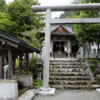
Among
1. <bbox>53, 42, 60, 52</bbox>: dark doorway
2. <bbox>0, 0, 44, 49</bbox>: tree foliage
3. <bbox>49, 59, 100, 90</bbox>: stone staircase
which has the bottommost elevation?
<bbox>49, 59, 100, 90</bbox>: stone staircase

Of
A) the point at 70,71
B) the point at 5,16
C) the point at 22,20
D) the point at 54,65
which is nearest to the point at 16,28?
the point at 22,20

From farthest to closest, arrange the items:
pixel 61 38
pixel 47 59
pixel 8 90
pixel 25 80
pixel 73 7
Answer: pixel 61 38, pixel 25 80, pixel 73 7, pixel 47 59, pixel 8 90

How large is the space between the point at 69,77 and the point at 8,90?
453 centimetres

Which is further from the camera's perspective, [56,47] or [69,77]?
[56,47]

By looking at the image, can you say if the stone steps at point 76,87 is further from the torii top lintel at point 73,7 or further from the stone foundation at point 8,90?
the torii top lintel at point 73,7

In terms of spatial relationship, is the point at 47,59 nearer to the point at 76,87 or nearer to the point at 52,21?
the point at 52,21

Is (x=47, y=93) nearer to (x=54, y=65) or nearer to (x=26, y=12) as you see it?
(x=54, y=65)

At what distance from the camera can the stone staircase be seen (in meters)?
7.02

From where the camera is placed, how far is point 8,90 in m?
4.23

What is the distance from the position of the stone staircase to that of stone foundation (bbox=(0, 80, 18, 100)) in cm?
330

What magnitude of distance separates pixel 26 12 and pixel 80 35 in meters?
5.72

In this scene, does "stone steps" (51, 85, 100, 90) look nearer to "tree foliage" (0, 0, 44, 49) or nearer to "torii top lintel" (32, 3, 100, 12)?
"torii top lintel" (32, 3, 100, 12)

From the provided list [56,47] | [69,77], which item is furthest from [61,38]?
[69,77]

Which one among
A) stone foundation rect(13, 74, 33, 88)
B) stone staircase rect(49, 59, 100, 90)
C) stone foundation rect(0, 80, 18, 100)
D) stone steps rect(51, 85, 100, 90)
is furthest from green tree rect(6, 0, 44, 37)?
stone foundation rect(0, 80, 18, 100)
